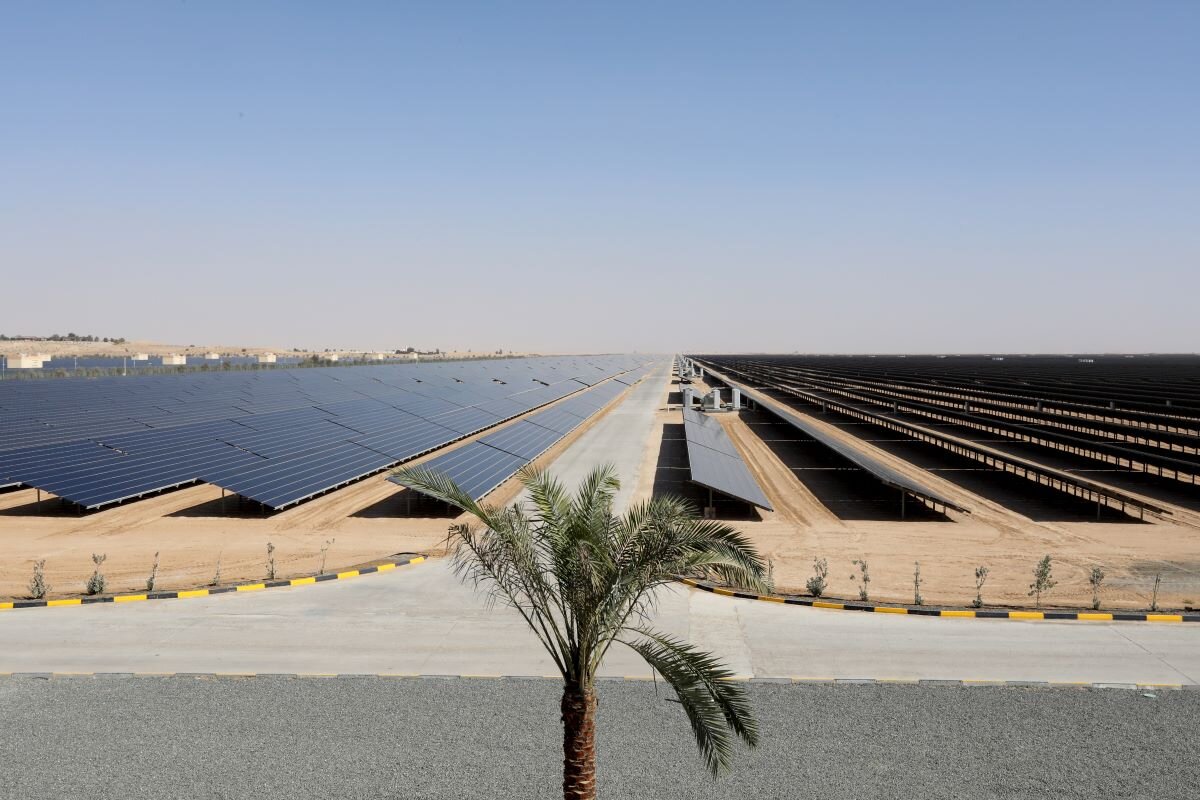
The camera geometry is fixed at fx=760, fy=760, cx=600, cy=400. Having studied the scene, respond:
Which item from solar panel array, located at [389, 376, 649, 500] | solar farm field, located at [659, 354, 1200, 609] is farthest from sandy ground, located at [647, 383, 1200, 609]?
solar panel array, located at [389, 376, 649, 500]

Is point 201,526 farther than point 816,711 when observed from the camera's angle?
Yes

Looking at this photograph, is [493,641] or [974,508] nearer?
[493,641]

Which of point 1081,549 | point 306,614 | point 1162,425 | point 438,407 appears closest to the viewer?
point 306,614

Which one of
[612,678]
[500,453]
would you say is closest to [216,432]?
[500,453]

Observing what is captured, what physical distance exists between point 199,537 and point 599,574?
22025mm

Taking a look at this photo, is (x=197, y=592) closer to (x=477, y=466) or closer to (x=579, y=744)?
(x=579, y=744)

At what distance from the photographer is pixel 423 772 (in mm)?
10734

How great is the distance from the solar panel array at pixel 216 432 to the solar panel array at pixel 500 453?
3.21 metres

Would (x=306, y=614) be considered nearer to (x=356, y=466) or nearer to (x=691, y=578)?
(x=691, y=578)

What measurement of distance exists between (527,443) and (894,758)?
31.6m

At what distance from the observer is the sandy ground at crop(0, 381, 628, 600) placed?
2138cm

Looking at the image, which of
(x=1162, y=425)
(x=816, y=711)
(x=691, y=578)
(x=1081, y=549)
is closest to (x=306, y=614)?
(x=691, y=578)

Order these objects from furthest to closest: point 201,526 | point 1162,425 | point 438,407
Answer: point 1162,425 → point 438,407 → point 201,526

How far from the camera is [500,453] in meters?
37.3
